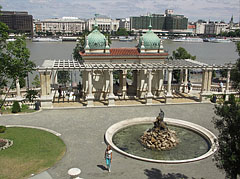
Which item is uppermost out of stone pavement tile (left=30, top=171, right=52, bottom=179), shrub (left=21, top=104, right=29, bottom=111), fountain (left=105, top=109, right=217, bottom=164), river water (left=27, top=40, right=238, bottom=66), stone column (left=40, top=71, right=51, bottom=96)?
river water (left=27, top=40, right=238, bottom=66)

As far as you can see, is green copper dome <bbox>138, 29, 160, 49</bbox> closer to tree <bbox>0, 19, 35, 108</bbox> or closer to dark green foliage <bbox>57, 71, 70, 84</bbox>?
dark green foliage <bbox>57, 71, 70, 84</bbox>

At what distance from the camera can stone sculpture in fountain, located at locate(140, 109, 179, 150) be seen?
20719 millimetres

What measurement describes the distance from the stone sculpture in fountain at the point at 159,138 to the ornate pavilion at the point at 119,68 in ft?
35.1

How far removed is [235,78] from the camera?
13.3 metres

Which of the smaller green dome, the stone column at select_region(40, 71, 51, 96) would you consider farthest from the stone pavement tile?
the smaller green dome

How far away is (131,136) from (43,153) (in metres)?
7.99

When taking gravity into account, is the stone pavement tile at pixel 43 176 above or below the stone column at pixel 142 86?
below

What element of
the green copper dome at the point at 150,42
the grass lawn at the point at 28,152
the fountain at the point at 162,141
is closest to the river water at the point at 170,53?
the green copper dome at the point at 150,42

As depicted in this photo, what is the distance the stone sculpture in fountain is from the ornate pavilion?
10708mm

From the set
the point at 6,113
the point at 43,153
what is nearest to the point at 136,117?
the point at 43,153

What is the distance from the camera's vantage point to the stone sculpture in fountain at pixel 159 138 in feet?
68.0

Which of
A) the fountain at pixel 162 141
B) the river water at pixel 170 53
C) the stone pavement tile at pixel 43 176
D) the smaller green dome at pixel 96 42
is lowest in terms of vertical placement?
the stone pavement tile at pixel 43 176

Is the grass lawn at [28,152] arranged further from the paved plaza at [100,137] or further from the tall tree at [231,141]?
the tall tree at [231,141]

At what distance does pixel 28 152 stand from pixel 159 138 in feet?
33.6
